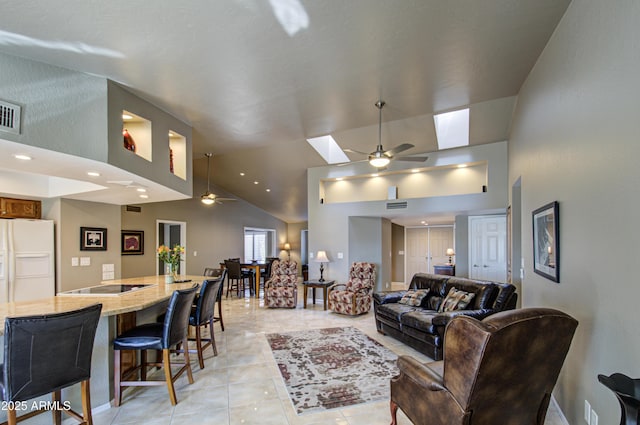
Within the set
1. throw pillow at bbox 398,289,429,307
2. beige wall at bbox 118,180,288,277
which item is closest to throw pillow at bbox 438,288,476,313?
throw pillow at bbox 398,289,429,307

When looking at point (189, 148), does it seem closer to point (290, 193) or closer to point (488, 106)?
point (488, 106)

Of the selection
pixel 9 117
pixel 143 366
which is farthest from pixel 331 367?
pixel 9 117

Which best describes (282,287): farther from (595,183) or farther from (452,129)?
(595,183)

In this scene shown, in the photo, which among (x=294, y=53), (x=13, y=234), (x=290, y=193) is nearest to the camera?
(x=294, y=53)

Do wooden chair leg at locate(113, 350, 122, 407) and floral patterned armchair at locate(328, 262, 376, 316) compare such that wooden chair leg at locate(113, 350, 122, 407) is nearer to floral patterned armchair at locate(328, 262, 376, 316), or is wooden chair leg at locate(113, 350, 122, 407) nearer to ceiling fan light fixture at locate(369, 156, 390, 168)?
ceiling fan light fixture at locate(369, 156, 390, 168)

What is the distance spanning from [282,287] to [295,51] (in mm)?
5360

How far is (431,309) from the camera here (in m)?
4.73

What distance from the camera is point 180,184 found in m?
4.64

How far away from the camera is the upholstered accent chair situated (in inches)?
64.8

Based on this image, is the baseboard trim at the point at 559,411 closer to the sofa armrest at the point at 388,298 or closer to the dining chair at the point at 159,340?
the sofa armrest at the point at 388,298

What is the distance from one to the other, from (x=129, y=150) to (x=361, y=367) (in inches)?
140

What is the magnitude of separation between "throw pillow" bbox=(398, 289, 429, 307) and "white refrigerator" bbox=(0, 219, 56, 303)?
548 cm

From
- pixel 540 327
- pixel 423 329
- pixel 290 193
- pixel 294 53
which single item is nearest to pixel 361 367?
pixel 423 329

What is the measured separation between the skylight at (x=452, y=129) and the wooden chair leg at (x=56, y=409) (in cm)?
578
